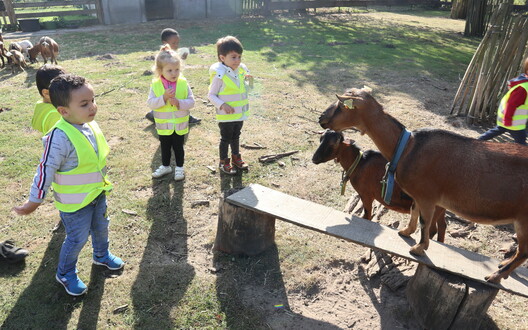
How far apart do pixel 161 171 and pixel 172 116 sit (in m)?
1.08

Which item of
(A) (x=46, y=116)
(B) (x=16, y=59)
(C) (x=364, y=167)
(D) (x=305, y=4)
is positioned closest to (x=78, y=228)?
(A) (x=46, y=116)

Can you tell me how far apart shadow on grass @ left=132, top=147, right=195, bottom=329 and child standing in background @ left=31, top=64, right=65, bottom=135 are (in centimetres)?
175

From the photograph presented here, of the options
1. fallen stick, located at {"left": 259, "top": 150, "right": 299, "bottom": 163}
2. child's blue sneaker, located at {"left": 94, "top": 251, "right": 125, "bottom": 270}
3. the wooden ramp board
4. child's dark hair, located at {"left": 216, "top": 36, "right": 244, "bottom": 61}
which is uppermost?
child's dark hair, located at {"left": 216, "top": 36, "right": 244, "bottom": 61}

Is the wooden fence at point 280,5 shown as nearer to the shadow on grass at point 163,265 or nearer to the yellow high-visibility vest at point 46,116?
the shadow on grass at point 163,265

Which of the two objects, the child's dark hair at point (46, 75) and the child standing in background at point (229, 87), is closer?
the child's dark hair at point (46, 75)

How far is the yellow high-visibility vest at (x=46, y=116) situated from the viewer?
163 inches

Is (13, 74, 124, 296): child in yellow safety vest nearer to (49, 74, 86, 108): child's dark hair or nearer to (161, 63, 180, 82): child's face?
(49, 74, 86, 108): child's dark hair

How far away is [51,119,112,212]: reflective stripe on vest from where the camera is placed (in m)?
3.27

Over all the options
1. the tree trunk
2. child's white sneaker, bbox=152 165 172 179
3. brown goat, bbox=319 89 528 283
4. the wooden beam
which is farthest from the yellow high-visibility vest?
the tree trunk

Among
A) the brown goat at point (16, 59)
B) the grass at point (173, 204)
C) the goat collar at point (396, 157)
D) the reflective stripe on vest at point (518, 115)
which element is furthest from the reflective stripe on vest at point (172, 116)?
the brown goat at point (16, 59)

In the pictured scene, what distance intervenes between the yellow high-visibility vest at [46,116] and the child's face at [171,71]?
1.49 meters

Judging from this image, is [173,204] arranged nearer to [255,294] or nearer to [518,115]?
[255,294]

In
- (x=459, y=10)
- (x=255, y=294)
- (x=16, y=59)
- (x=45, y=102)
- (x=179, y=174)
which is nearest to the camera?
(x=255, y=294)

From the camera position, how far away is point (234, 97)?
557 centimetres
